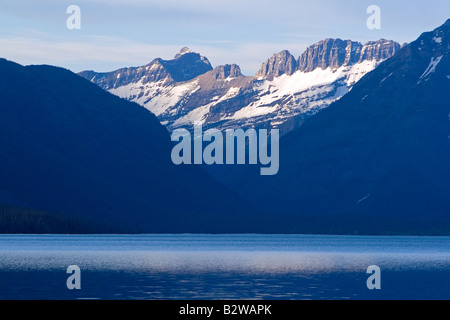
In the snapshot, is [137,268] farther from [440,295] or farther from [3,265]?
[440,295]

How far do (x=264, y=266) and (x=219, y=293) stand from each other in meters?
53.1

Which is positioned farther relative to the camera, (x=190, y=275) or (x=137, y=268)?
(x=137, y=268)

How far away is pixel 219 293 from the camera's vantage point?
340 ft
